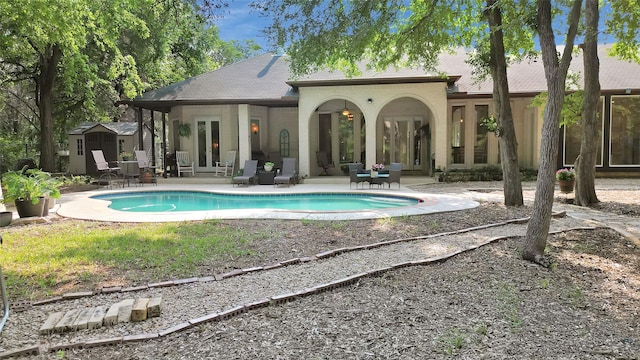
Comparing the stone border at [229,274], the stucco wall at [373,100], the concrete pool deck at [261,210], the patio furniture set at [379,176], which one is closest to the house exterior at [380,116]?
the stucco wall at [373,100]

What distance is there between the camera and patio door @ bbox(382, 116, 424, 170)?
18531mm

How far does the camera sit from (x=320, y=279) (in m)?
4.63

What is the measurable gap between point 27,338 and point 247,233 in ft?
12.7

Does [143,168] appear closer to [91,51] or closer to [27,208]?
[91,51]

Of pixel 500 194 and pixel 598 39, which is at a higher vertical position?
pixel 598 39

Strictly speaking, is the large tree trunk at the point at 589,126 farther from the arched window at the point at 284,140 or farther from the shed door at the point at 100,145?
the shed door at the point at 100,145

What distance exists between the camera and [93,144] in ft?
69.9

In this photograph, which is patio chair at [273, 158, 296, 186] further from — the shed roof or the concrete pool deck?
the shed roof

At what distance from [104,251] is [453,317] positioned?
4.66 metres

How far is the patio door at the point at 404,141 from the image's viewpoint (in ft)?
60.8

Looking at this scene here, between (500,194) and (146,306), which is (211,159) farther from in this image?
(146,306)

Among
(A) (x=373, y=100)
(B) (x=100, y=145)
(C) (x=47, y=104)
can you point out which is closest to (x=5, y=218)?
(A) (x=373, y=100)

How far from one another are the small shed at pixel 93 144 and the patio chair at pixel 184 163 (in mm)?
5400

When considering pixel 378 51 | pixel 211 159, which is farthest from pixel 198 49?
pixel 378 51
